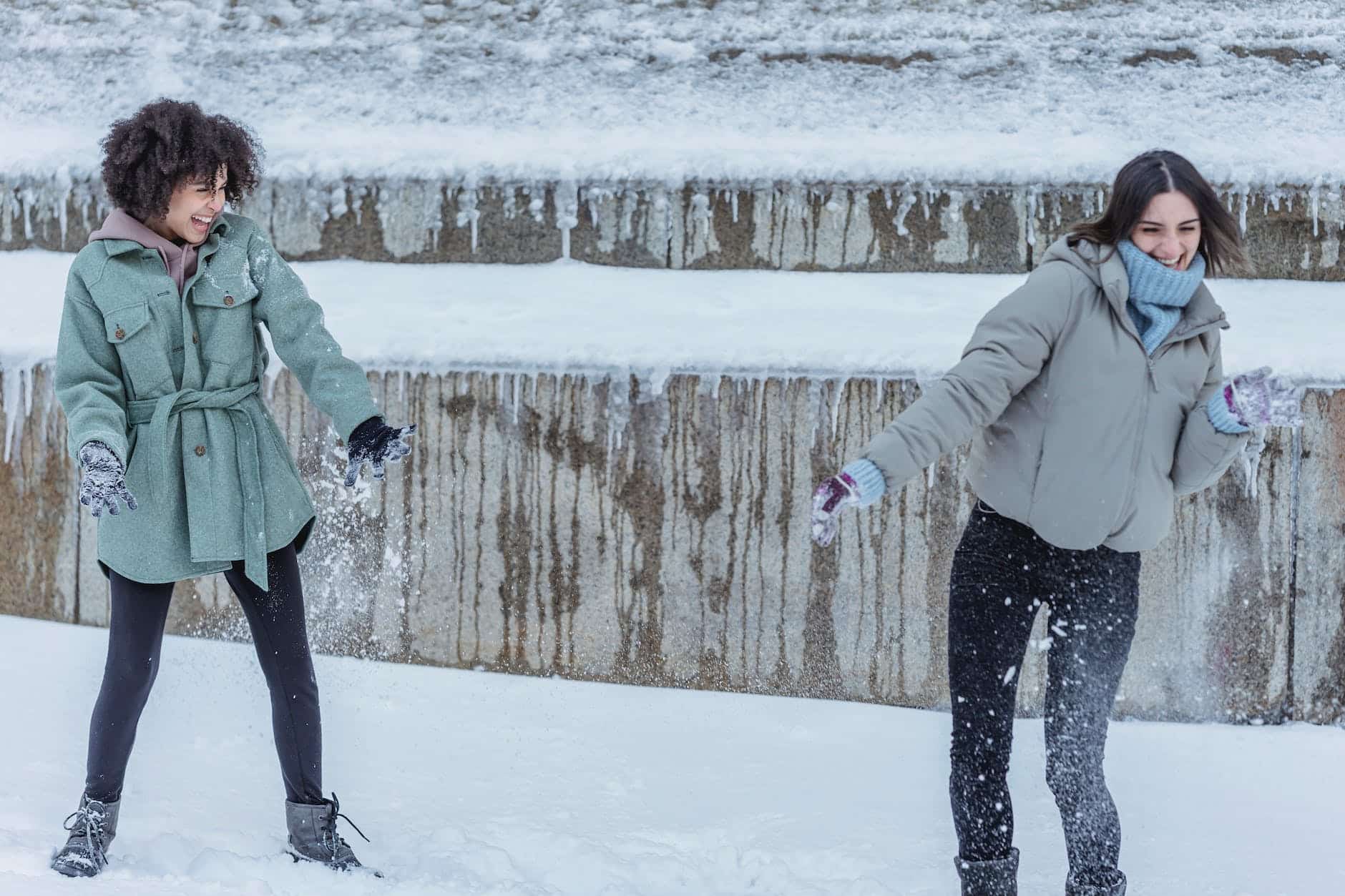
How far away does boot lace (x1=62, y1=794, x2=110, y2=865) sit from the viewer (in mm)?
2818

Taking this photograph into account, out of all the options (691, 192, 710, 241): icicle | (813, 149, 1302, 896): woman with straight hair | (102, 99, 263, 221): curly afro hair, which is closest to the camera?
(813, 149, 1302, 896): woman with straight hair

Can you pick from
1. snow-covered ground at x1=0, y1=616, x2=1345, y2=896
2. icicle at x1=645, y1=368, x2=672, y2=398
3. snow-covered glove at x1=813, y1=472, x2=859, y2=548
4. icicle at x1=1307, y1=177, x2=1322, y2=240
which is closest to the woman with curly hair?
snow-covered ground at x1=0, y1=616, x2=1345, y2=896

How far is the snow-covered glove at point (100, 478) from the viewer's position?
2604 millimetres

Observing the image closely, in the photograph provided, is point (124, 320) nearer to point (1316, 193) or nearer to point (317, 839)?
point (317, 839)

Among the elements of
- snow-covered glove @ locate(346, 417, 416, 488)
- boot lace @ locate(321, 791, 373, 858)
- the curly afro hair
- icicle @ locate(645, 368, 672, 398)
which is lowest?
boot lace @ locate(321, 791, 373, 858)

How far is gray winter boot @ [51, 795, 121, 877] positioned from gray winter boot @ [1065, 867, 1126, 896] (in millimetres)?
2080

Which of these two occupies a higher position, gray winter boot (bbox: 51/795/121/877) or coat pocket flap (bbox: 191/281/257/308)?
coat pocket flap (bbox: 191/281/257/308)

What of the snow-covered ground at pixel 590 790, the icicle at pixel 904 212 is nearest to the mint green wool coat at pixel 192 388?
the snow-covered ground at pixel 590 790

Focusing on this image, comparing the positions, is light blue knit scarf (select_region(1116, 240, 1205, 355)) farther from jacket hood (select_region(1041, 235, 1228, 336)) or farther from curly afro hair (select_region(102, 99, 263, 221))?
curly afro hair (select_region(102, 99, 263, 221))

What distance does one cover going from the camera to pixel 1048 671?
2646mm

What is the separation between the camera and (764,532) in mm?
4234

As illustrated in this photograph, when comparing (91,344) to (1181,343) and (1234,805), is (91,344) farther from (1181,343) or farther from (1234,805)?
(1234,805)

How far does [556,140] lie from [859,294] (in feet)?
4.71

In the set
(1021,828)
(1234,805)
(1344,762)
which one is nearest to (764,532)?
(1021,828)
